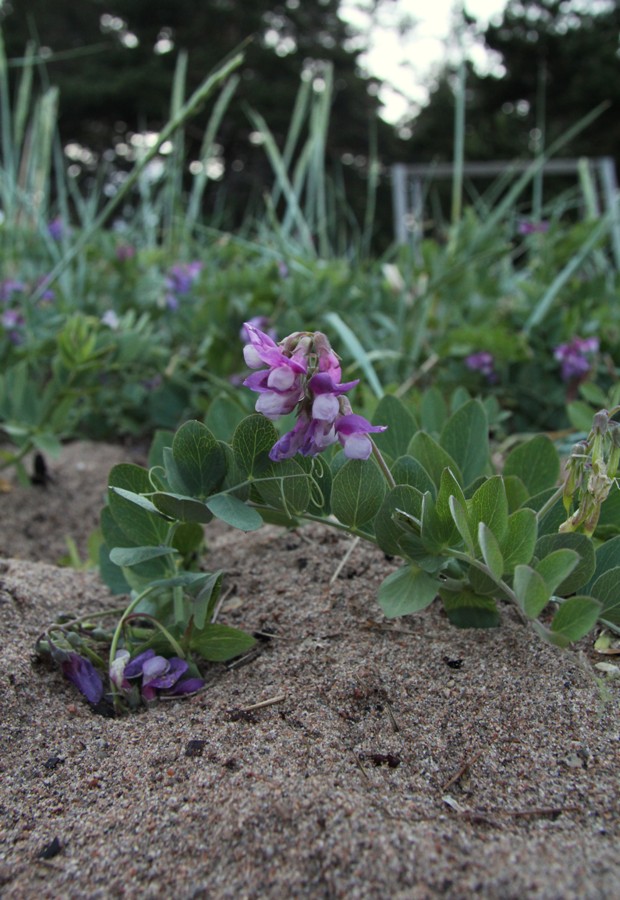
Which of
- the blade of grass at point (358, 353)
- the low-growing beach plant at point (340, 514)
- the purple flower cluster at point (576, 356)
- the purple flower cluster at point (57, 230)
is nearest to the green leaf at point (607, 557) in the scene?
the low-growing beach plant at point (340, 514)

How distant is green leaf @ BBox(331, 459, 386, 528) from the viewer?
2.91ft

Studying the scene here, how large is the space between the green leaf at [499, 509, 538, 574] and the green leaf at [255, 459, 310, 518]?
221 millimetres

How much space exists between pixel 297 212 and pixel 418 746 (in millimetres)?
2353

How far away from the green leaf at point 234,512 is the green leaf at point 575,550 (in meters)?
0.31

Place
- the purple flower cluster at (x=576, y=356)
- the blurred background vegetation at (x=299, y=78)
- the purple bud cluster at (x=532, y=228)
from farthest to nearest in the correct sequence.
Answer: the blurred background vegetation at (x=299, y=78) → the purple bud cluster at (x=532, y=228) → the purple flower cluster at (x=576, y=356)

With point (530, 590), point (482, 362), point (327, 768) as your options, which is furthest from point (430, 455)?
point (482, 362)

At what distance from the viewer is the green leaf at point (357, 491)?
0.89 m

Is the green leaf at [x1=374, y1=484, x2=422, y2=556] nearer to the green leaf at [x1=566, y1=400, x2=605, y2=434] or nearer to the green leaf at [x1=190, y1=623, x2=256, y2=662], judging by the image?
the green leaf at [x1=190, y1=623, x2=256, y2=662]

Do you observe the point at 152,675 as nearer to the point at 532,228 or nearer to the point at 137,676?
the point at 137,676

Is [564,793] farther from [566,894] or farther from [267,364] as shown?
[267,364]

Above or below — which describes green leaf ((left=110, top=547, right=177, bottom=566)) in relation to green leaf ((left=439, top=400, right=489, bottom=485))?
below

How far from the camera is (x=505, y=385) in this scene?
2.01m

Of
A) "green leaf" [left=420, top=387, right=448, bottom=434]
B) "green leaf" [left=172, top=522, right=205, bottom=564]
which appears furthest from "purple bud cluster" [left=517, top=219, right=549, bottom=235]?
"green leaf" [left=172, top=522, right=205, bottom=564]

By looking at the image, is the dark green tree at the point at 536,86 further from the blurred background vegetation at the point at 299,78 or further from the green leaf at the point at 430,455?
the green leaf at the point at 430,455
